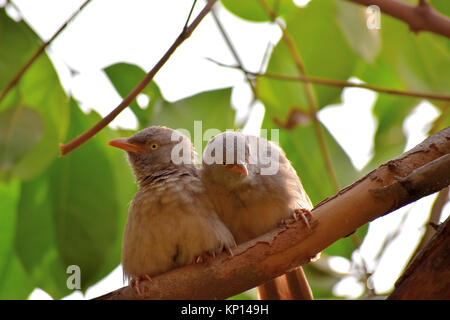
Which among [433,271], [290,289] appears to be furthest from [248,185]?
[433,271]

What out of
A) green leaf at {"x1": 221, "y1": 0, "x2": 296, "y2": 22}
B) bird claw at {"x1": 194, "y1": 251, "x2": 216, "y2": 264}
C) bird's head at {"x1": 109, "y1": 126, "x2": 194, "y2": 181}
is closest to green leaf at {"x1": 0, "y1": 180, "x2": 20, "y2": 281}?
bird's head at {"x1": 109, "y1": 126, "x2": 194, "y2": 181}

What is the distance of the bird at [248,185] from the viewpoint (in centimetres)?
362

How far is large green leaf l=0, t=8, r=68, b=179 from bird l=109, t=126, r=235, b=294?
26.1 inches

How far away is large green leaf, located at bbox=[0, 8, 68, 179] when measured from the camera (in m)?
3.87

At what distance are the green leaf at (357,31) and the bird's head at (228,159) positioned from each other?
2.97 ft

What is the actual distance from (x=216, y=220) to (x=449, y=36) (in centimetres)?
167

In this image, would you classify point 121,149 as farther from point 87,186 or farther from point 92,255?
point 92,255

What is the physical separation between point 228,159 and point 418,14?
136cm

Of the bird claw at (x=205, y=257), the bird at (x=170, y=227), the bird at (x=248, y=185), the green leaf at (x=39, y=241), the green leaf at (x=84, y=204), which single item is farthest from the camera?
the green leaf at (x=39, y=241)

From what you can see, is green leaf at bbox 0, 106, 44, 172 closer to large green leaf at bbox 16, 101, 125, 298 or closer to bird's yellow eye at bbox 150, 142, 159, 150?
large green leaf at bbox 16, 101, 125, 298

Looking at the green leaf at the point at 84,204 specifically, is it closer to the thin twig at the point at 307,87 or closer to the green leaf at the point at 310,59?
the green leaf at the point at 310,59

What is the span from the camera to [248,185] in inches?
146

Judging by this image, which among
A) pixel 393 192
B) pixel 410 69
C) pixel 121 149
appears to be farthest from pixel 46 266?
pixel 410 69

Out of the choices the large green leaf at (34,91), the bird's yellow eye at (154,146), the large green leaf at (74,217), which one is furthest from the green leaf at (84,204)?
the bird's yellow eye at (154,146)
